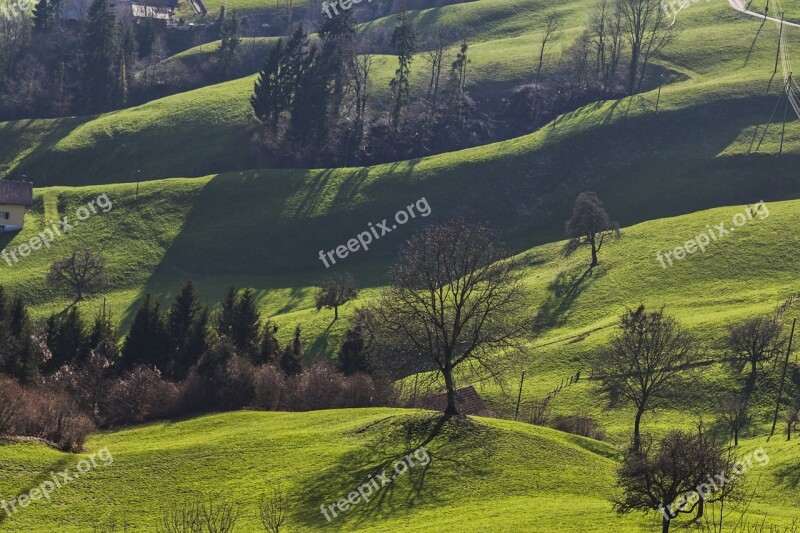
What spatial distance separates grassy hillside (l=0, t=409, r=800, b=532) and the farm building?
76843mm

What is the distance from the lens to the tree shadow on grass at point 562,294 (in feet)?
354

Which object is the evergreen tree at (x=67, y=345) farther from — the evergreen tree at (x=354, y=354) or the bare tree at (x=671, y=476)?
the bare tree at (x=671, y=476)

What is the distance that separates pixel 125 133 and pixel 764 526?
141118 millimetres

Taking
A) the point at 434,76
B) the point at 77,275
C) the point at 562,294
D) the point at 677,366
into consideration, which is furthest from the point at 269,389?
the point at 434,76

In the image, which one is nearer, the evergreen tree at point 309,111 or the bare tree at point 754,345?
the bare tree at point 754,345

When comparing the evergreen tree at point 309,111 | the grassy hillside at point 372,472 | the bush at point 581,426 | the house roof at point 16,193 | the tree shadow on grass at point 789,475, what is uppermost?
the evergreen tree at point 309,111

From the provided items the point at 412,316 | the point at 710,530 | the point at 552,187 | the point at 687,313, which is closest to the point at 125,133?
the point at 552,187

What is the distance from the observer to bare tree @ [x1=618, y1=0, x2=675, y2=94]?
17550cm

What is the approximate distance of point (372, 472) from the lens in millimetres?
60875

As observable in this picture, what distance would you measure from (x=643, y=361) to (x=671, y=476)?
42.3 meters

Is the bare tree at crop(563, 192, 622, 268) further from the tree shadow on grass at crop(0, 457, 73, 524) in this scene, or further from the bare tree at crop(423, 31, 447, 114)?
the tree shadow on grass at crop(0, 457, 73, 524)

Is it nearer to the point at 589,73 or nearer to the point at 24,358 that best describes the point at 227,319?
the point at 24,358

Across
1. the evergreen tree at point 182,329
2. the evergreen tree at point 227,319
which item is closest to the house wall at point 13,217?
the evergreen tree at point 227,319

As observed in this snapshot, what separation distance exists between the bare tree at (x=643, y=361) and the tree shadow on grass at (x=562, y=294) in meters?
10.6
